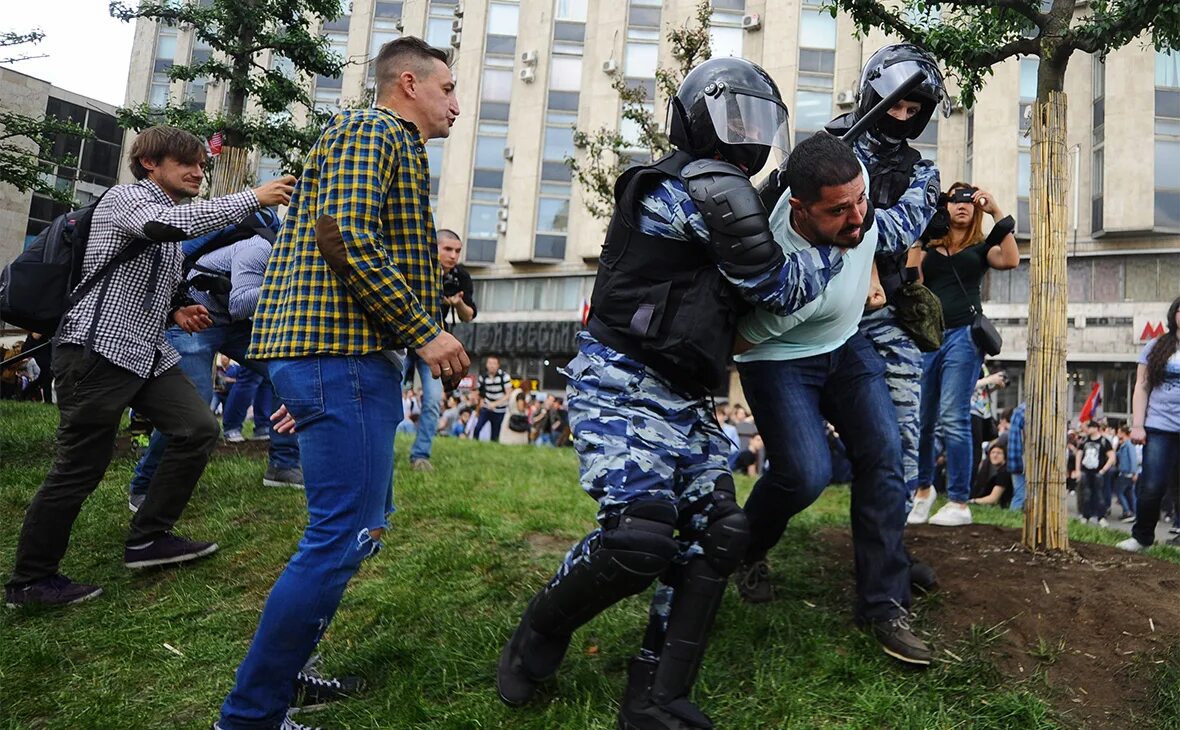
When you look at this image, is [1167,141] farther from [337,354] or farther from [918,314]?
[337,354]

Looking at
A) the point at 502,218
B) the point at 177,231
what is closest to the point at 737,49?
the point at 502,218

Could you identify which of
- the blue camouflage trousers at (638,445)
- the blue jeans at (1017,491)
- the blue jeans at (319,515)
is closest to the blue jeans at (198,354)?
the blue jeans at (319,515)

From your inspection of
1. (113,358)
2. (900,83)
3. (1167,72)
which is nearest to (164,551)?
(113,358)

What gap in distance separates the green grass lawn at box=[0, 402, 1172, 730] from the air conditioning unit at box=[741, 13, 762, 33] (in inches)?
1095

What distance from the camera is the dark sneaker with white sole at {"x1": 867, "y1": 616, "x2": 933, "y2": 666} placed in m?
2.91

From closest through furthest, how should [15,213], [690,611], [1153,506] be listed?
[690,611] < [1153,506] < [15,213]

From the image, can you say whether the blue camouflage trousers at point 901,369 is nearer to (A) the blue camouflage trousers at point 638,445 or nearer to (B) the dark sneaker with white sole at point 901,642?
(B) the dark sneaker with white sole at point 901,642

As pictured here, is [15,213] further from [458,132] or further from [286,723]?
[458,132]

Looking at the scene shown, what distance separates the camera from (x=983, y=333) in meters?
4.77

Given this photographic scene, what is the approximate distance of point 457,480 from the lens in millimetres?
6523

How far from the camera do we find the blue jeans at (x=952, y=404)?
201 inches

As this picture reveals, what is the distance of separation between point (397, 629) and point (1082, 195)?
2789 centimetres

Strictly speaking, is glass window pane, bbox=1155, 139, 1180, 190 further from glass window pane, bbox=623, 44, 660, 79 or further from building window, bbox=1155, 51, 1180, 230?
glass window pane, bbox=623, 44, 660, 79

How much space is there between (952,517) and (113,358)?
15.3 ft
